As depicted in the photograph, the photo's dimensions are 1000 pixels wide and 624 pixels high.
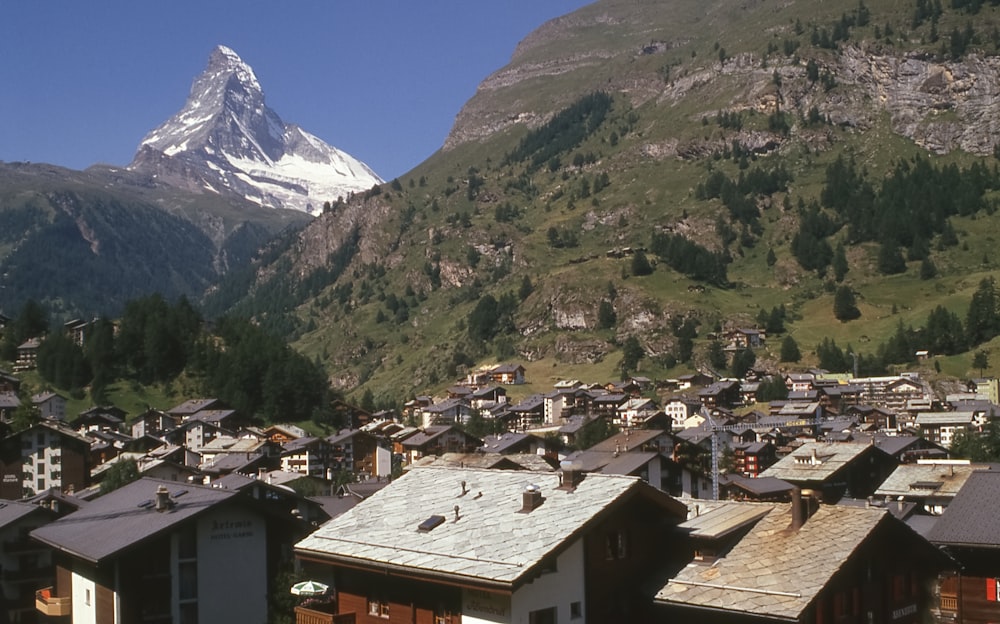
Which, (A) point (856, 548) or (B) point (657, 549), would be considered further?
Result: (B) point (657, 549)

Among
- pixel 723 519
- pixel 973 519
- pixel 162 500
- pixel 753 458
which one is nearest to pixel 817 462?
pixel 753 458

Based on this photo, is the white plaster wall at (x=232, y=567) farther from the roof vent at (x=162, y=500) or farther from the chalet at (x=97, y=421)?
the chalet at (x=97, y=421)

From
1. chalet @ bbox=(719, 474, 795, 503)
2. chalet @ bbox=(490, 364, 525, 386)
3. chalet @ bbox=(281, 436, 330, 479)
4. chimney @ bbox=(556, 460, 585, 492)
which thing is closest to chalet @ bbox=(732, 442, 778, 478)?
chalet @ bbox=(719, 474, 795, 503)

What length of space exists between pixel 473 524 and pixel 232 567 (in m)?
11.5

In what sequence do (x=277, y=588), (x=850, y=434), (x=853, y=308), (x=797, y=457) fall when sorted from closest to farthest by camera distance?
(x=277, y=588)
(x=797, y=457)
(x=850, y=434)
(x=853, y=308)

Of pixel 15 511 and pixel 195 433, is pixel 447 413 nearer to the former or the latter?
pixel 195 433

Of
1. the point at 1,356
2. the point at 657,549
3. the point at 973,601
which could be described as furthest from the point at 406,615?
the point at 1,356

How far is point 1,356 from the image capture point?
151 m

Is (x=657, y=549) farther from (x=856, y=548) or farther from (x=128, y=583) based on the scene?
(x=128, y=583)

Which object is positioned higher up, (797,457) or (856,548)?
(856,548)

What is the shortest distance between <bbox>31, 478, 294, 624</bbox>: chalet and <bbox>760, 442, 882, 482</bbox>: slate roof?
44.0 metres

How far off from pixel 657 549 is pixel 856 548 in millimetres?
4369

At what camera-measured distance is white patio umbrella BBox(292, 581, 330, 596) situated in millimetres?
27875

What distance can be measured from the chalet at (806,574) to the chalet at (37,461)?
251 feet
